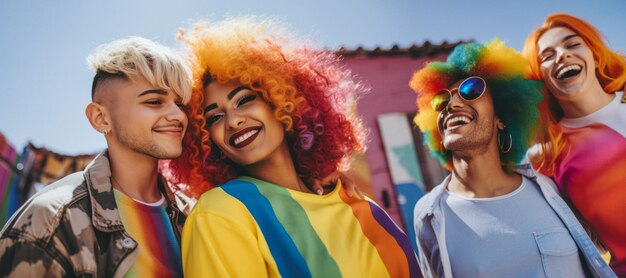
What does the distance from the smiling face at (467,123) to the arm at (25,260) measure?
2466 millimetres

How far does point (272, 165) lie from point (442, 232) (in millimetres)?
1279

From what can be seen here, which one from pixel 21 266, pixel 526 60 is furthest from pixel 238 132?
pixel 526 60

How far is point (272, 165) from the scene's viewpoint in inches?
86.5

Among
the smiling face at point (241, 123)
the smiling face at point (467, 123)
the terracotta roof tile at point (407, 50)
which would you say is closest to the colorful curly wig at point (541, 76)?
the smiling face at point (467, 123)

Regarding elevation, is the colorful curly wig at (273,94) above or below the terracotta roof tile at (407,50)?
above

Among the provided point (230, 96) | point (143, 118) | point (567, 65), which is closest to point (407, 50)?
point (567, 65)

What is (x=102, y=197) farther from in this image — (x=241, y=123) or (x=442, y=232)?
(x=442, y=232)

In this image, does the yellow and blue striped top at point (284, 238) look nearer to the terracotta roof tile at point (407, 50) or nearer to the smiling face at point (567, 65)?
the smiling face at point (567, 65)

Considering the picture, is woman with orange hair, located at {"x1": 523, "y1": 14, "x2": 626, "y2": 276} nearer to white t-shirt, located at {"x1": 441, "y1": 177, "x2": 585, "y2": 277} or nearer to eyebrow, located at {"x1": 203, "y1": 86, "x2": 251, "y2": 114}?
white t-shirt, located at {"x1": 441, "y1": 177, "x2": 585, "y2": 277}

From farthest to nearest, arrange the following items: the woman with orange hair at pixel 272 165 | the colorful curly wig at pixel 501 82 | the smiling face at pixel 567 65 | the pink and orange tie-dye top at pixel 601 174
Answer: the colorful curly wig at pixel 501 82, the smiling face at pixel 567 65, the pink and orange tie-dye top at pixel 601 174, the woman with orange hair at pixel 272 165

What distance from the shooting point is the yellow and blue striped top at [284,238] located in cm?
147

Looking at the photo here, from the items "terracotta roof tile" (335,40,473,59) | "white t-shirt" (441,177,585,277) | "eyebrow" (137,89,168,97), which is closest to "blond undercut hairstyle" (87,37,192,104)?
"eyebrow" (137,89,168,97)

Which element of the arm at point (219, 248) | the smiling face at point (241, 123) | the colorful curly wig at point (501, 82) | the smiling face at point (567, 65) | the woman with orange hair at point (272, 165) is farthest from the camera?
the colorful curly wig at point (501, 82)

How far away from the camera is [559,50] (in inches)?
122
